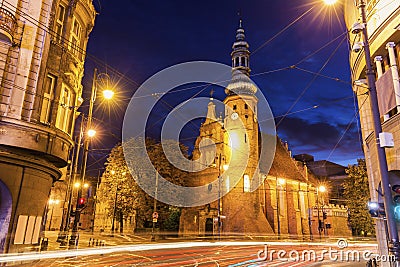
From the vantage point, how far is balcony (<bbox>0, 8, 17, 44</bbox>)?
Answer: 1296 centimetres

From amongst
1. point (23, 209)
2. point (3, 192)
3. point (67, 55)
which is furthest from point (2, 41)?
point (23, 209)

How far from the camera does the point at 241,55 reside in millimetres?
52156

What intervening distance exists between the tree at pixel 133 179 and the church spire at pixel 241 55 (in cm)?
1966

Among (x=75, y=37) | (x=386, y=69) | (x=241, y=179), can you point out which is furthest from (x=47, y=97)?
(x=241, y=179)

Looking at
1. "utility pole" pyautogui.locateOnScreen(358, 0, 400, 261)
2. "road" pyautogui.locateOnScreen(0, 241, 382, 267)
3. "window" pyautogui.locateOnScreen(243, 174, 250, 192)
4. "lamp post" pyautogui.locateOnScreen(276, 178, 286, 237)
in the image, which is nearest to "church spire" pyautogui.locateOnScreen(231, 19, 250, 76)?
"window" pyautogui.locateOnScreen(243, 174, 250, 192)

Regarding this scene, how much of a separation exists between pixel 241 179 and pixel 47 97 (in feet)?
114

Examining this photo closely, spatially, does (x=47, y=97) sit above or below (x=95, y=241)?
above

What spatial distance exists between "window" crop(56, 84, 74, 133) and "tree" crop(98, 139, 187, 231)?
816 inches

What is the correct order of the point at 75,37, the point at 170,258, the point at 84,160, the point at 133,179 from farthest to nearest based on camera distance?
the point at 133,179 < the point at 75,37 < the point at 170,258 < the point at 84,160

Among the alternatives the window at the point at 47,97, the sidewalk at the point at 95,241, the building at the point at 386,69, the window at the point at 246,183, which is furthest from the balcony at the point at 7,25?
the window at the point at 246,183

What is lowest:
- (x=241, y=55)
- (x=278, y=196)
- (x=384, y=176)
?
(x=384, y=176)

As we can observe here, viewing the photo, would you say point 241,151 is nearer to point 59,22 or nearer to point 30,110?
point 59,22

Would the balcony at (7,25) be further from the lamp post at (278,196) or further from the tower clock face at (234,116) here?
the lamp post at (278,196)

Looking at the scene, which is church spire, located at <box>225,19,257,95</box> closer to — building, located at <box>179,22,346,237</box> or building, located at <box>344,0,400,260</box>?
building, located at <box>179,22,346,237</box>
